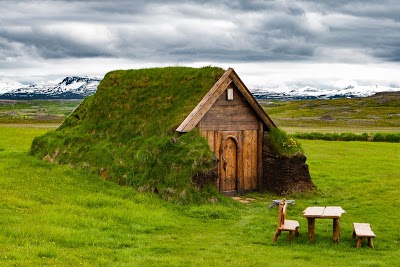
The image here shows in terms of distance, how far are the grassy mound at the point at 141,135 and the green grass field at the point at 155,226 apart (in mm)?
800

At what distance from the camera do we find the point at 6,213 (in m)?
14.5

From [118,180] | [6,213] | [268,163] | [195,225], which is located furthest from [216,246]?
[268,163]

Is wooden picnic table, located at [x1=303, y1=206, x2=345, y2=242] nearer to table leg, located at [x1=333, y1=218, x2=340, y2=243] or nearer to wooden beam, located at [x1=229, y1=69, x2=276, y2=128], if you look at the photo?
table leg, located at [x1=333, y1=218, x2=340, y2=243]

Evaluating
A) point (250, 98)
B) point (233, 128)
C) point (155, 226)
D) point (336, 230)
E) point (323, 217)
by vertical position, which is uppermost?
point (250, 98)

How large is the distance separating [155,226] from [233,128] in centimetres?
771

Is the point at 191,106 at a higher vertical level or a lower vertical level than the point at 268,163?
higher

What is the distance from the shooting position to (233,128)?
22.2m

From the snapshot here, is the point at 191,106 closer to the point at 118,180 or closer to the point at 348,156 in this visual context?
the point at 118,180

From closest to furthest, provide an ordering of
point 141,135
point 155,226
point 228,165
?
1. point 155,226
2. point 228,165
3. point 141,135

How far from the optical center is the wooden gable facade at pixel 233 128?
2109 cm

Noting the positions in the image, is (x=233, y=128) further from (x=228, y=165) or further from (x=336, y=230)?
(x=336, y=230)

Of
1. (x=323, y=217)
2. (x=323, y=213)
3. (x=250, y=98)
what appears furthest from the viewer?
(x=250, y=98)

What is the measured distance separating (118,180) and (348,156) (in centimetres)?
2272

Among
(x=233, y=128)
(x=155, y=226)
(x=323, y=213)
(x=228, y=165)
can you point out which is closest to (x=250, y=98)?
(x=233, y=128)
